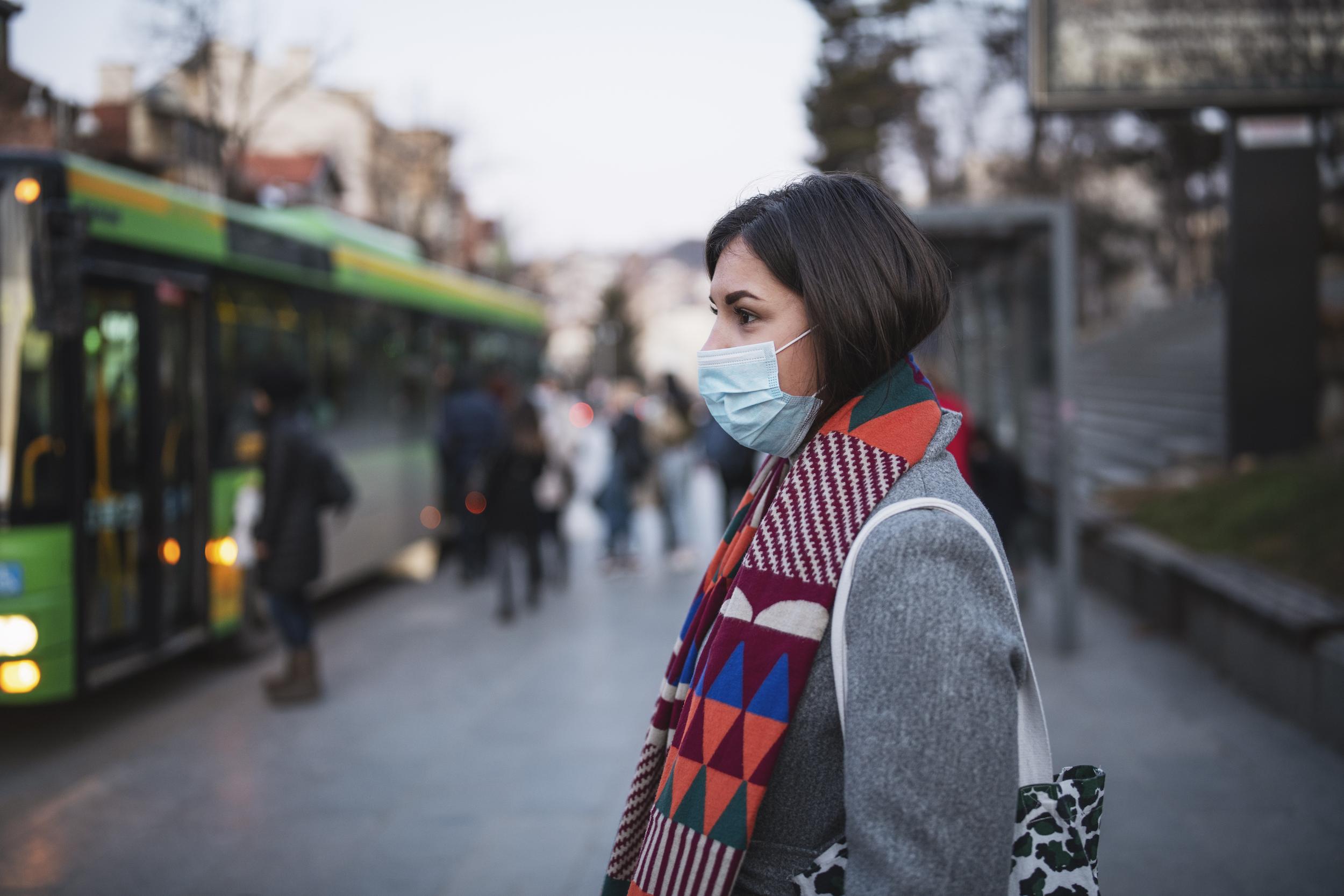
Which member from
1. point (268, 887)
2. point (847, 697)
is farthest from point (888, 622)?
point (268, 887)

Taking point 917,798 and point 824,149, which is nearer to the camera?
point 917,798

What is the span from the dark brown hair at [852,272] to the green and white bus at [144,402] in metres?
4.97

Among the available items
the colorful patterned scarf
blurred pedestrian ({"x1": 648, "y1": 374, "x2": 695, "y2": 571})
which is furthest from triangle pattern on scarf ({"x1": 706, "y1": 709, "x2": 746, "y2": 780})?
blurred pedestrian ({"x1": 648, "y1": 374, "x2": 695, "y2": 571})

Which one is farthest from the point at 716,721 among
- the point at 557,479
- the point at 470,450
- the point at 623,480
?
the point at 623,480

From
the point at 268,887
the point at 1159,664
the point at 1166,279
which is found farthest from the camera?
the point at 1166,279

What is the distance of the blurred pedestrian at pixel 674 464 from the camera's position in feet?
39.1

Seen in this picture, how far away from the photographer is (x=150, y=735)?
247 inches

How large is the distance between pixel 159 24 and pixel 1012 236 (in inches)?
329

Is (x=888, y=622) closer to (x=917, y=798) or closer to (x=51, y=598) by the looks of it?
(x=917, y=798)

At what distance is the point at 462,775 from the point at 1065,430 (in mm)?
4779

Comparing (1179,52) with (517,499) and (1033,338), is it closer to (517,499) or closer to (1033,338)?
(1033,338)

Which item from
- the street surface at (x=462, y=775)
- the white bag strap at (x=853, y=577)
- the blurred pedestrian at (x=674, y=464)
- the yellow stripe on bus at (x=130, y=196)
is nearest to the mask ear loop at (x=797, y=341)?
the white bag strap at (x=853, y=577)

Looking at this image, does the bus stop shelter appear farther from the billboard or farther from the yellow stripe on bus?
the yellow stripe on bus

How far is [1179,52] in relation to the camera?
814cm
